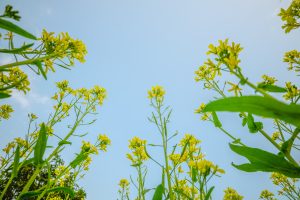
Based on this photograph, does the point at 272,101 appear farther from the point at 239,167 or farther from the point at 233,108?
the point at 239,167

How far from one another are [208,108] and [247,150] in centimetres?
26

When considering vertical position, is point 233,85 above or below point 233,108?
above

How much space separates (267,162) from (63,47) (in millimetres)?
1894

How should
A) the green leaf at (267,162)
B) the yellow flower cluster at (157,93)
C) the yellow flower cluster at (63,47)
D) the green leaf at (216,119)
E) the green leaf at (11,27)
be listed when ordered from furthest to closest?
1. the yellow flower cluster at (157,93)
2. the yellow flower cluster at (63,47)
3. the green leaf at (216,119)
4. the green leaf at (11,27)
5. the green leaf at (267,162)

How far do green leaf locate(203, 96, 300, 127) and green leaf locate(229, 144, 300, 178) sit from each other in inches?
8.0

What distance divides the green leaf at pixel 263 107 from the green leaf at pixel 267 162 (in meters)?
0.20

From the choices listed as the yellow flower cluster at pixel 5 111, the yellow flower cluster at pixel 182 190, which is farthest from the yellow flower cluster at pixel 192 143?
the yellow flower cluster at pixel 5 111

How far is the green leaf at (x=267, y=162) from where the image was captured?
68 centimetres

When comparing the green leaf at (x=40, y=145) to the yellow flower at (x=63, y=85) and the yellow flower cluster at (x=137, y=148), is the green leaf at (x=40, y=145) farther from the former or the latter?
the yellow flower at (x=63, y=85)

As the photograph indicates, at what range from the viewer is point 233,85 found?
38.9 inches

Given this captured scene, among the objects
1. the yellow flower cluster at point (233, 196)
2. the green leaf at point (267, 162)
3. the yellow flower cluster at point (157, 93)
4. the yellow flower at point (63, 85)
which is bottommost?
the green leaf at point (267, 162)

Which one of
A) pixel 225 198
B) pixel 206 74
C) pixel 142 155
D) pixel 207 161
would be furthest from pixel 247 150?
pixel 225 198

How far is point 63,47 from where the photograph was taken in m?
2.02

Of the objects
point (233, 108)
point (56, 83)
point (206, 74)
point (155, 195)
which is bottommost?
point (155, 195)
